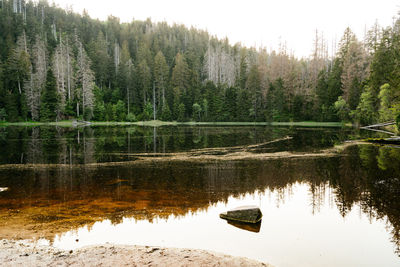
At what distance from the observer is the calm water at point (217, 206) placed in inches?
264

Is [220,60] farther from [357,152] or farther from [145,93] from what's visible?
[357,152]

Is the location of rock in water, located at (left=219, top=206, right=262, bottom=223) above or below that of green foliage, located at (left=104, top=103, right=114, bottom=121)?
below

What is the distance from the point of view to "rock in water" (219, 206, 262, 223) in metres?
8.04

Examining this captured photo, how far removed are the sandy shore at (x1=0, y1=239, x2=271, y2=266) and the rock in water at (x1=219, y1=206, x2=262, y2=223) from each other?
2235 millimetres

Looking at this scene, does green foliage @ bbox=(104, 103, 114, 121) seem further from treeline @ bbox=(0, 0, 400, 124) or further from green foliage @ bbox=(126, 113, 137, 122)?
green foliage @ bbox=(126, 113, 137, 122)

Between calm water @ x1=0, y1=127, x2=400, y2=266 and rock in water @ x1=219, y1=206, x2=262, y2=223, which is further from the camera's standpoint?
rock in water @ x1=219, y1=206, x2=262, y2=223

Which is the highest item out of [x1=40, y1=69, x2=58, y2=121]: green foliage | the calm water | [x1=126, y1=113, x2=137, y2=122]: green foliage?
[x1=40, y1=69, x2=58, y2=121]: green foliage

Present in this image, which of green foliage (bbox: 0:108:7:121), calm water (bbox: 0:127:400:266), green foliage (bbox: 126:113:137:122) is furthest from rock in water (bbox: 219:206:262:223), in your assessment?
green foliage (bbox: 126:113:137:122)

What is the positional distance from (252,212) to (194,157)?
11.1m

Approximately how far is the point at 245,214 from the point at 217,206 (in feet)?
4.72

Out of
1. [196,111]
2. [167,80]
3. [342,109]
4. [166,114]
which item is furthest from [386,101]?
[167,80]

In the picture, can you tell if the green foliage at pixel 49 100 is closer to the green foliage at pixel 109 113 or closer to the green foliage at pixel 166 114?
the green foliage at pixel 109 113

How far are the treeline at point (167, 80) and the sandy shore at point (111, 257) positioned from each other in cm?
3964

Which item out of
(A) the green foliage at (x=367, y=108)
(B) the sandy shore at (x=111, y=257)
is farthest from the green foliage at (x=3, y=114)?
(A) the green foliage at (x=367, y=108)
